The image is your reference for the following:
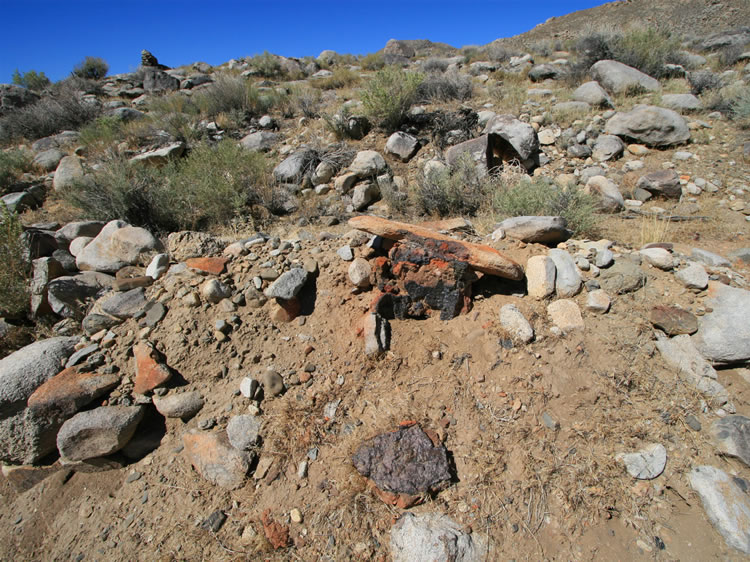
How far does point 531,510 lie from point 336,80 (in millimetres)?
11456

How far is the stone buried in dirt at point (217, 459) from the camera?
2020 mm

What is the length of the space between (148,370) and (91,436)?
471 millimetres

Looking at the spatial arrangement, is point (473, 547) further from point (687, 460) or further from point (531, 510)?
point (687, 460)

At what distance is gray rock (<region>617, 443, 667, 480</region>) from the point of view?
176cm

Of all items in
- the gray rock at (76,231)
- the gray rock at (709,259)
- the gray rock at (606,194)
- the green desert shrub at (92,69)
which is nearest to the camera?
the gray rock at (709,259)

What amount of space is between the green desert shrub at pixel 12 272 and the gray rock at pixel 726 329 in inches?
198

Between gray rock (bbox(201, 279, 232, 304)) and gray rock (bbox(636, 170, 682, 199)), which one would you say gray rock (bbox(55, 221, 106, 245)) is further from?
gray rock (bbox(636, 170, 682, 199))

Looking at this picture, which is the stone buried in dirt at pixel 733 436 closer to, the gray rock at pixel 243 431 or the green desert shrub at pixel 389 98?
the gray rock at pixel 243 431

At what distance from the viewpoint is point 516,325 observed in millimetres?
2336

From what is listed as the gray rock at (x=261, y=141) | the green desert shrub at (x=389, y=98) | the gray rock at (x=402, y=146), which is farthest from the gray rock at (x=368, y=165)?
the gray rock at (x=261, y=141)

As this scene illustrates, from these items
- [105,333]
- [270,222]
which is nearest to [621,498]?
[105,333]

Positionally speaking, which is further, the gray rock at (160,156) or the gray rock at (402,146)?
the gray rock at (160,156)

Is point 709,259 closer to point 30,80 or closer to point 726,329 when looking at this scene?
point 726,329

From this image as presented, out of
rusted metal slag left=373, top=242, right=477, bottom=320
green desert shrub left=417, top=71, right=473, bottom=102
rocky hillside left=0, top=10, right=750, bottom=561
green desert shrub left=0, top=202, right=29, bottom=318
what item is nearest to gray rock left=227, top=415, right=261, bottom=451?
rocky hillside left=0, top=10, right=750, bottom=561
